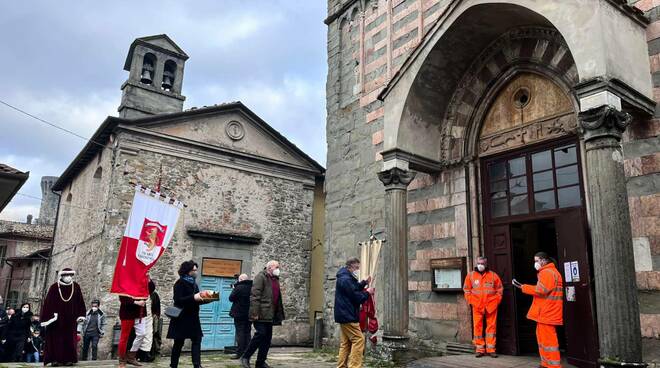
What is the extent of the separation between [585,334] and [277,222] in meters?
12.5

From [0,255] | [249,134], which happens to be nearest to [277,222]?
[249,134]

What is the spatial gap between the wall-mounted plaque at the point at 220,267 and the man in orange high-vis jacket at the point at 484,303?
10.3 metres

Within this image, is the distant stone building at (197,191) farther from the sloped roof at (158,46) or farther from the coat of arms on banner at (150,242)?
the coat of arms on banner at (150,242)

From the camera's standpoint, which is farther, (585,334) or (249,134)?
(249,134)

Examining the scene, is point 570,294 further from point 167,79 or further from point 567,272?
point 167,79

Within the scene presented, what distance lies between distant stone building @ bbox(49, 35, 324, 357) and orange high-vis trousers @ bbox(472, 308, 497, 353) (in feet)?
33.1

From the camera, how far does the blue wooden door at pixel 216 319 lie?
607 inches

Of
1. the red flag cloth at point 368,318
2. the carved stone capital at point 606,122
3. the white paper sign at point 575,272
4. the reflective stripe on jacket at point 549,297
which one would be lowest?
the red flag cloth at point 368,318

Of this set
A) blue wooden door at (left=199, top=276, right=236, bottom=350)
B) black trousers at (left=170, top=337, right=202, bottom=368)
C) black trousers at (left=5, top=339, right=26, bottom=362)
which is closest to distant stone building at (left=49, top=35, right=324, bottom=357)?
blue wooden door at (left=199, top=276, right=236, bottom=350)

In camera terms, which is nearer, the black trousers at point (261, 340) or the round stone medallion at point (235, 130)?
the black trousers at point (261, 340)

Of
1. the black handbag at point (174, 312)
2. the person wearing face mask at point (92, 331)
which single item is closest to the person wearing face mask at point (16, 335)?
the person wearing face mask at point (92, 331)

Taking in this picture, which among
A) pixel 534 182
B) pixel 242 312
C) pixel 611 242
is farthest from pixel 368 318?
pixel 611 242

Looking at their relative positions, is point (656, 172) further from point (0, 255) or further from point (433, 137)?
point (0, 255)

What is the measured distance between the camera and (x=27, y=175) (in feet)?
22.6
